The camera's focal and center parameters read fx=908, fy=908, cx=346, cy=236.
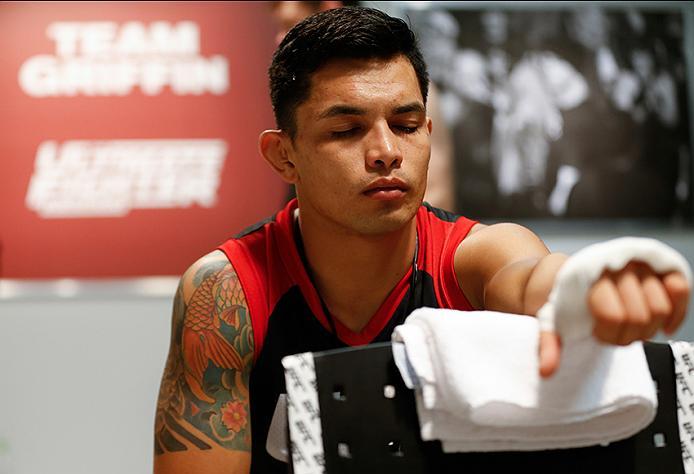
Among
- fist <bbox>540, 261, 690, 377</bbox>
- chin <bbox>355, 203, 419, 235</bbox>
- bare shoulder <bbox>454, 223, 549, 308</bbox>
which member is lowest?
fist <bbox>540, 261, 690, 377</bbox>

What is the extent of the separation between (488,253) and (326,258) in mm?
246

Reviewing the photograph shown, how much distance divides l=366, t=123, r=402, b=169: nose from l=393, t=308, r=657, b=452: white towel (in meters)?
0.32

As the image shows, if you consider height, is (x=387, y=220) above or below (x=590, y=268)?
above

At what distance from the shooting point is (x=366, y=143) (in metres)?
1.16

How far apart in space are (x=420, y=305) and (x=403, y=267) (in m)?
0.06

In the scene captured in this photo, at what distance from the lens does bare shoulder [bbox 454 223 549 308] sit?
1187 mm

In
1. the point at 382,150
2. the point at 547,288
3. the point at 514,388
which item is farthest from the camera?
the point at 382,150

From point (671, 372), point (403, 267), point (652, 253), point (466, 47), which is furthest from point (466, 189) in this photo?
point (652, 253)

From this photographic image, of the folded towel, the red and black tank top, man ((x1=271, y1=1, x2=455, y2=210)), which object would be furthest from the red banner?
the folded towel

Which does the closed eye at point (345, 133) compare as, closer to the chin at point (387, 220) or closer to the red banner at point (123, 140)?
the chin at point (387, 220)

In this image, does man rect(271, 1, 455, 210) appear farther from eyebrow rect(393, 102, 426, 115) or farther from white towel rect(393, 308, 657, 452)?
white towel rect(393, 308, 657, 452)

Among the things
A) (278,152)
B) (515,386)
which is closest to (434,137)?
(278,152)

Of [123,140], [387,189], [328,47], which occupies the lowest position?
[387,189]

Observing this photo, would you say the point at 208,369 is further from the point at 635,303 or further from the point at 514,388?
the point at 635,303
